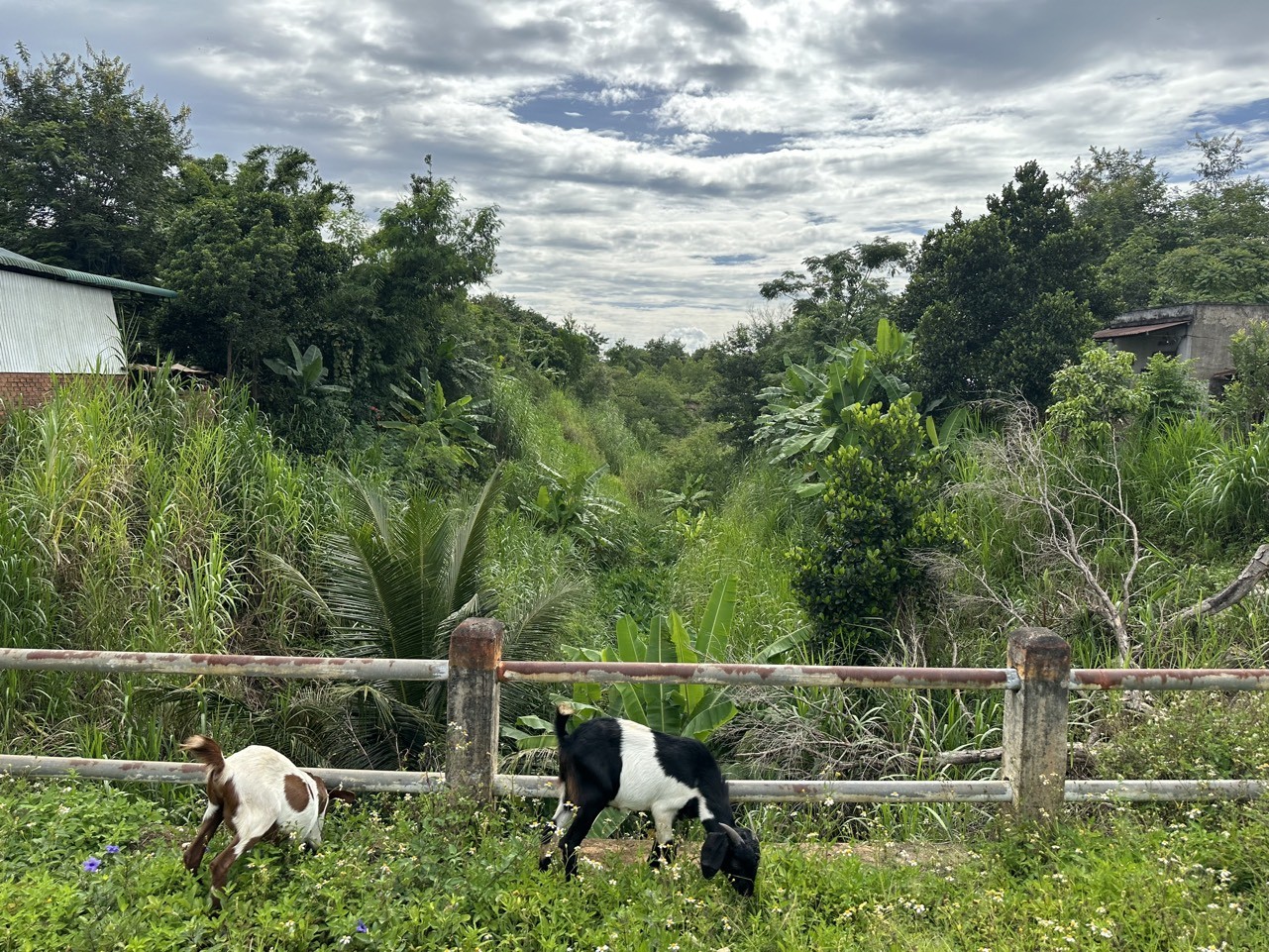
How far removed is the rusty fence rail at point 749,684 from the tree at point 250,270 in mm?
8586

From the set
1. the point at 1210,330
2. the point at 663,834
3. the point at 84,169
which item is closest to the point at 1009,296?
the point at 1210,330

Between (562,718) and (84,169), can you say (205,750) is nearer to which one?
(562,718)

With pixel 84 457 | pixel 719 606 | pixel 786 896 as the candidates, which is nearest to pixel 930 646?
pixel 719 606

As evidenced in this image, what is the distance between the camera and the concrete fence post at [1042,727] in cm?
388

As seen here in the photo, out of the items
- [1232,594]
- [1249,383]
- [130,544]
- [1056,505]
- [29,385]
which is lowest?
[1232,594]

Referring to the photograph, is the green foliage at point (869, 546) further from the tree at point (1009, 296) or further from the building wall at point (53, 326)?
the building wall at point (53, 326)

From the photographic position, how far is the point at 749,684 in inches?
153

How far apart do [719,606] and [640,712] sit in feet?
4.97

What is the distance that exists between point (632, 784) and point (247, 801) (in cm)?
151

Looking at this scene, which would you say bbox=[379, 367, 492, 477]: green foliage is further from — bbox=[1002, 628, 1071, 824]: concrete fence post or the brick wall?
bbox=[1002, 628, 1071, 824]: concrete fence post

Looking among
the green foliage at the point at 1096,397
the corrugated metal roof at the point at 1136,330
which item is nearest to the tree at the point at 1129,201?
the corrugated metal roof at the point at 1136,330

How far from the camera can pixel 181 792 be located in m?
4.83

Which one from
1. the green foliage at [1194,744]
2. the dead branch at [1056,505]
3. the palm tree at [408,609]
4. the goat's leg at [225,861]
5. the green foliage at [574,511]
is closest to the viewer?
the goat's leg at [225,861]

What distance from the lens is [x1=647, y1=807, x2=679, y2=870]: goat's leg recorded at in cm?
343
